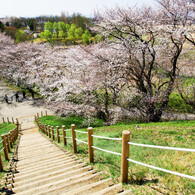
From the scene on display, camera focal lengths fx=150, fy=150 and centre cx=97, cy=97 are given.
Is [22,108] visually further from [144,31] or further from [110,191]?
[110,191]

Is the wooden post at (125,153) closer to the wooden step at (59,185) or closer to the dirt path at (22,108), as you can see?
the wooden step at (59,185)

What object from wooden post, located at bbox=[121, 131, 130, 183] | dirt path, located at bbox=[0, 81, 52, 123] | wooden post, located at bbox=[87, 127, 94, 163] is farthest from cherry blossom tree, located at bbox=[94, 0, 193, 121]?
dirt path, located at bbox=[0, 81, 52, 123]

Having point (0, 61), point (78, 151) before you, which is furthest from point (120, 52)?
point (0, 61)

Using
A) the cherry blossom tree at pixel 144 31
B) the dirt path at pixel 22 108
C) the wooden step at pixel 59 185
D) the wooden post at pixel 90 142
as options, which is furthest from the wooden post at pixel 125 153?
the dirt path at pixel 22 108

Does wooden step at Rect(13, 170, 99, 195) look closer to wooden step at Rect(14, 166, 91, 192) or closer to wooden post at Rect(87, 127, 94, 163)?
wooden step at Rect(14, 166, 91, 192)

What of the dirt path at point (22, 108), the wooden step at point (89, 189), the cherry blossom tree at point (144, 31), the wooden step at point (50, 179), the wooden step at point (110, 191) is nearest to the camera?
the wooden step at point (110, 191)

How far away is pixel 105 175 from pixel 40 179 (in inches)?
61.9

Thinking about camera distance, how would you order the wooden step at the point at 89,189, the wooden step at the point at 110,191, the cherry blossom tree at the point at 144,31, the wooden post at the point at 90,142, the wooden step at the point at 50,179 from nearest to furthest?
the wooden step at the point at 110,191 < the wooden step at the point at 89,189 < the wooden step at the point at 50,179 < the wooden post at the point at 90,142 < the cherry blossom tree at the point at 144,31

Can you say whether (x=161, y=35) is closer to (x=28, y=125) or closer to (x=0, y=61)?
(x=28, y=125)

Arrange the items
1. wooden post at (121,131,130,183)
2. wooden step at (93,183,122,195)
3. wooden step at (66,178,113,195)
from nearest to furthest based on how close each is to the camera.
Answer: wooden step at (93,183,122,195), wooden step at (66,178,113,195), wooden post at (121,131,130,183)

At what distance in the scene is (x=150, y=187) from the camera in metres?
2.81

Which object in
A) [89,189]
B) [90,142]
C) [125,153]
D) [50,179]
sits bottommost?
[50,179]

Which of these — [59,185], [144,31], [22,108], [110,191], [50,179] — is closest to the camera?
[110,191]

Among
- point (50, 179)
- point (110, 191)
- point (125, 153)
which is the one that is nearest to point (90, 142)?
point (50, 179)
